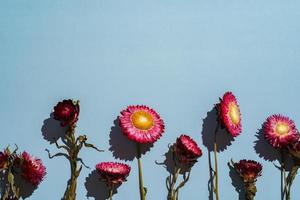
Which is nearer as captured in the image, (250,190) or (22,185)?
(22,185)

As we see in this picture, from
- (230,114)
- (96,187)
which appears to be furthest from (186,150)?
(96,187)

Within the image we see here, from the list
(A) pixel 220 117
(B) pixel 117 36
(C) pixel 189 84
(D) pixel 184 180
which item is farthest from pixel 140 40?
(D) pixel 184 180

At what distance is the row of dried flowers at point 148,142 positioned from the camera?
1630 mm

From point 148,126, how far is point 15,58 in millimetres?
525

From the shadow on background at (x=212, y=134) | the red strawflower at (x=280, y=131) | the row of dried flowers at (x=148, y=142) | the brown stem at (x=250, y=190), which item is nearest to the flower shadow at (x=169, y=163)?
the row of dried flowers at (x=148, y=142)

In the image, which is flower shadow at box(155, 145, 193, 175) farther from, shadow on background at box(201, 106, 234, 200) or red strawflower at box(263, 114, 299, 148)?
red strawflower at box(263, 114, 299, 148)

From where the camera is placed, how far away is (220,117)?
5.76 ft

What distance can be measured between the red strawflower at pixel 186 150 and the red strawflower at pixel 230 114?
5.3 inches

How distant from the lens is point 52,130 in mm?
1703

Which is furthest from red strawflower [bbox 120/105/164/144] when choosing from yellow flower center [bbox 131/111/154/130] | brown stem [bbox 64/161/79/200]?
brown stem [bbox 64/161/79/200]

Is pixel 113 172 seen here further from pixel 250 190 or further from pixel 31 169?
pixel 250 190

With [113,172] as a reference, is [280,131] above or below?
above

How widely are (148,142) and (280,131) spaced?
0.50 m

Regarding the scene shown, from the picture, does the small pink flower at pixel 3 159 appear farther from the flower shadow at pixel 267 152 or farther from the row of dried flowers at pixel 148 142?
the flower shadow at pixel 267 152
